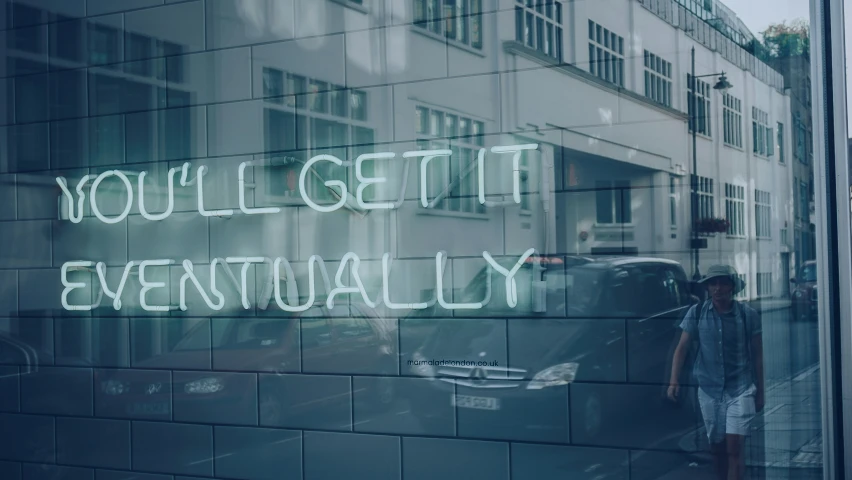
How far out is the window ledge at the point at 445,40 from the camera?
3141 millimetres

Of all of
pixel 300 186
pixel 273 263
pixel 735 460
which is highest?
pixel 300 186

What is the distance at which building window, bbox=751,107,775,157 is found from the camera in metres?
2.82

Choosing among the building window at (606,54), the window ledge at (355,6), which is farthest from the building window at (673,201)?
the window ledge at (355,6)

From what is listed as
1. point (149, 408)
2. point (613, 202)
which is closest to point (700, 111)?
point (613, 202)

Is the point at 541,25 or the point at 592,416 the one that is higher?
the point at 541,25

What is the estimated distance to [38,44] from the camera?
3.91m

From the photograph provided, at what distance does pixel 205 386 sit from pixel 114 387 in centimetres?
52

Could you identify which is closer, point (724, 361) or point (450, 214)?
point (724, 361)

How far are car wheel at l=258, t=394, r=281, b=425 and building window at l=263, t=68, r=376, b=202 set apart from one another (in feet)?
2.92

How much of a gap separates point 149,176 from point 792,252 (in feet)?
9.13

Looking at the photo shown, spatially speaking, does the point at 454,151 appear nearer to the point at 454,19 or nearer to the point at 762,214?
the point at 454,19

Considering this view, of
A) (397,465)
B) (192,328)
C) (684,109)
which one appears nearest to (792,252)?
(684,109)

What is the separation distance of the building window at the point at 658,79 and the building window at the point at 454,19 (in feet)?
2.20

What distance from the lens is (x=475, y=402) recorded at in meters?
3.05
